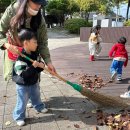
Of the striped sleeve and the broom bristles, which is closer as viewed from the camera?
the striped sleeve

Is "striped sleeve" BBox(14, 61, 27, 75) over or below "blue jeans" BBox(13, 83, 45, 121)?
over

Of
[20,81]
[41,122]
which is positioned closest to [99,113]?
[41,122]

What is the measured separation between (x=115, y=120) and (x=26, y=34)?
1660 mm

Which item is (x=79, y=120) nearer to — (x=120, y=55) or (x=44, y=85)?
(x=44, y=85)

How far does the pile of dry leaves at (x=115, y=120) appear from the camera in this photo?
13.4ft

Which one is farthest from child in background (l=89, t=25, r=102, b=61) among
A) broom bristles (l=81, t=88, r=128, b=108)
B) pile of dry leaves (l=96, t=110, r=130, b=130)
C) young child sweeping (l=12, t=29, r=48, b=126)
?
young child sweeping (l=12, t=29, r=48, b=126)

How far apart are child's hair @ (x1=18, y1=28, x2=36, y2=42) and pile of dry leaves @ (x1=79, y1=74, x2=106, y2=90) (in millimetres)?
2928

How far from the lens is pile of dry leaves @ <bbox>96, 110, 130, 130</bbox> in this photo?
4.08 m

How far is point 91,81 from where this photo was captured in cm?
731

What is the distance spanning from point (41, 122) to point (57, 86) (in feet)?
6.25

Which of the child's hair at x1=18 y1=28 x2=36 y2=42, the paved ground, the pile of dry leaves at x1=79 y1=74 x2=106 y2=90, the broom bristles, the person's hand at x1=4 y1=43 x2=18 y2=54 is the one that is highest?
the child's hair at x1=18 y1=28 x2=36 y2=42

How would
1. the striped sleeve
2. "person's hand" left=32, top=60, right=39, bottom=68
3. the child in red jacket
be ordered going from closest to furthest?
"person's hand" left=32, top=60, right=39, bottom=68
the striped sleeve
the child in red jacket

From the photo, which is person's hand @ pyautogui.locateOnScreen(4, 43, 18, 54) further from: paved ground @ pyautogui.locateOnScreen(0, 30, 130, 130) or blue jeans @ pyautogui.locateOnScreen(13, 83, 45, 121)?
paved ground @ pyautogui.locateOnScreen(0, 30, 130, 130)

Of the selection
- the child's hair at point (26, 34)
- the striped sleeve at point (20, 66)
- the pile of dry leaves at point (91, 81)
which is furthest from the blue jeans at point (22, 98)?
the pile of dry leaves at point (91, 81)
